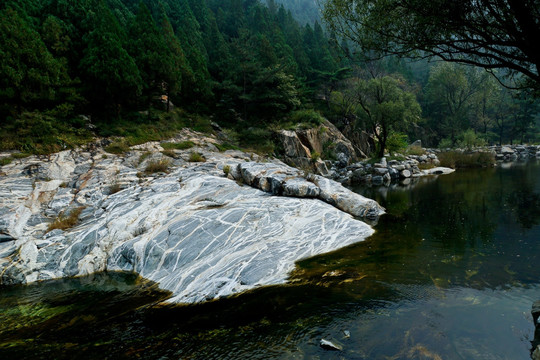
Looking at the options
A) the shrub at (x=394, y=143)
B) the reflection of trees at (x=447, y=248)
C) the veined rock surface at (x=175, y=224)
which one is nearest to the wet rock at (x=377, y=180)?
the shrub at (x=394, y=143)

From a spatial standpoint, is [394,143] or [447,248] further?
[394,143]

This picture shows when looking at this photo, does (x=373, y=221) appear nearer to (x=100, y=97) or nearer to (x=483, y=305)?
(x=483, y=305)

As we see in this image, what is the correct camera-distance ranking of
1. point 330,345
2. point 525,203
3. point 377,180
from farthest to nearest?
point 377,180 < point 525,203 < point 330,345

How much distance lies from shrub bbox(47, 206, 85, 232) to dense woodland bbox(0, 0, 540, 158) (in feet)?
22.6

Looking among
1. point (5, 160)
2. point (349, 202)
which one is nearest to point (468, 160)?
point (349, 202)

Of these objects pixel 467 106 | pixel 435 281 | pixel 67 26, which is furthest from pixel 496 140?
pixel 67 26

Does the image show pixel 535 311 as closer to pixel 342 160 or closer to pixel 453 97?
pixel 342 160

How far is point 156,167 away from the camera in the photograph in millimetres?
16719

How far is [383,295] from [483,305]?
2.00 metres

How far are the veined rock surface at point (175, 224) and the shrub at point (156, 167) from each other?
705 millimetres

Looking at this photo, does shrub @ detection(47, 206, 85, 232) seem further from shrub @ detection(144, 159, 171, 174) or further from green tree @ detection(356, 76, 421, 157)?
green tree @ detection(356, 76, 421, 157)

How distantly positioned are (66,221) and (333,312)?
→ 37.8 ft

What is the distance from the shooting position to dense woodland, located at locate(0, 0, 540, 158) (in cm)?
1695

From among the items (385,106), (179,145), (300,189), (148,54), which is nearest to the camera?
(300,189)
